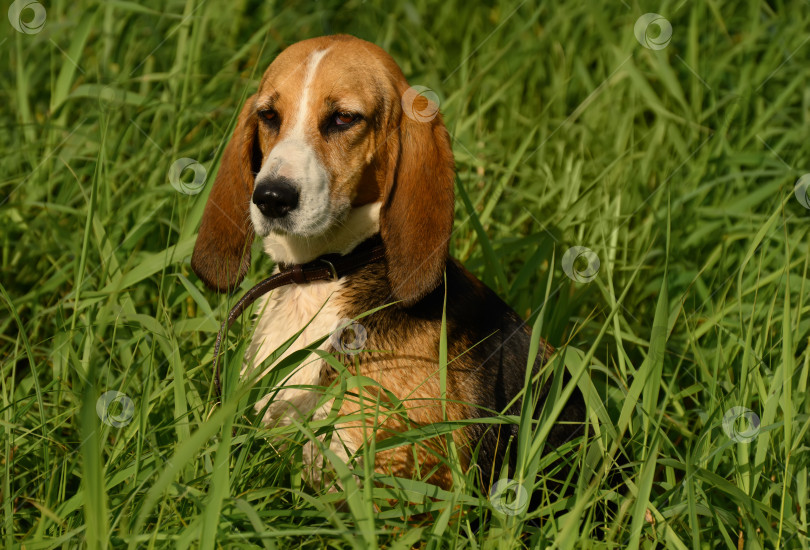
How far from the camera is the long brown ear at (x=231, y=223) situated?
2.98 metres

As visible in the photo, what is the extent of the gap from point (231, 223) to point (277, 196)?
48 centimetres

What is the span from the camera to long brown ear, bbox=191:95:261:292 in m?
2.98

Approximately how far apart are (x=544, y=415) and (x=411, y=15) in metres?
3.61

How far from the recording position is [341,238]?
2869mm

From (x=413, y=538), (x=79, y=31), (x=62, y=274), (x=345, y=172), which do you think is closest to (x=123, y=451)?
(x=413, y=538)

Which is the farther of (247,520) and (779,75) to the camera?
(779,75)

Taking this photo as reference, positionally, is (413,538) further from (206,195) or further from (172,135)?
(172,135)

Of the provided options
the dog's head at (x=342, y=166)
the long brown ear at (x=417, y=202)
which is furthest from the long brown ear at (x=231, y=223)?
the long brown ear at (x=417, y=202)

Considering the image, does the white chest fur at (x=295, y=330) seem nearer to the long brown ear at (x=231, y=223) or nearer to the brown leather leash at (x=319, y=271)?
the brown leather leash at (x=319, y=271)

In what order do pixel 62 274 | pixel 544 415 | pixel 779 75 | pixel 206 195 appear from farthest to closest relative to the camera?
pixel 779 75 < pixel 62 274 < pixel 206 195 < pixel 544 415

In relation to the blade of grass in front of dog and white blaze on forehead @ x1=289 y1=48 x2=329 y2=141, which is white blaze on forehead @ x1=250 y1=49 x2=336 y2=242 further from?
the blade of grass in front of dog

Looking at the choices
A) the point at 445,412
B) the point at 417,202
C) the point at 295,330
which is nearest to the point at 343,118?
the point at 417,202

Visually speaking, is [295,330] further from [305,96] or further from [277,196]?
[305,96]

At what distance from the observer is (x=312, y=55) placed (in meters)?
2.82
